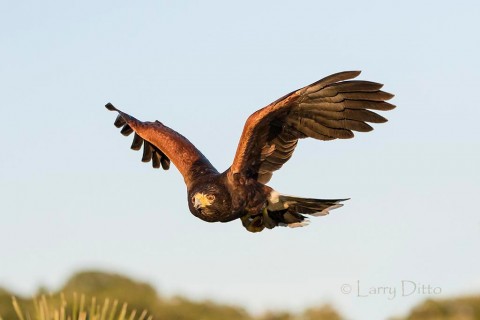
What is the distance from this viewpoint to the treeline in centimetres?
3312

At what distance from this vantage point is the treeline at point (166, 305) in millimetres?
33125

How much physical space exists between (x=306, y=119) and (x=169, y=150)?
1827 mm

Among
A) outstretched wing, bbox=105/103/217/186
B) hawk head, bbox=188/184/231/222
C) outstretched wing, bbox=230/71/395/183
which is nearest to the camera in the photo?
outstretched wing, bbox=230/71/395/183

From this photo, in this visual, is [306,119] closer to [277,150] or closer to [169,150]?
[277,150]

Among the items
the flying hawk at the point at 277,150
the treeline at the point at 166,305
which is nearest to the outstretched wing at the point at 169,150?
the flying hawk at the point at 277,150

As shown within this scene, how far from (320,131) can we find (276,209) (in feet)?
2.90

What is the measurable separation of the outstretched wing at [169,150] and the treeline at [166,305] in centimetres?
1723

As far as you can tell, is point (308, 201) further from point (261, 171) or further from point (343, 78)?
point (343, 78)

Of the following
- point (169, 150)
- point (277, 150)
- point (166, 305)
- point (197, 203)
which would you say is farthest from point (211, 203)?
point (166, 305)

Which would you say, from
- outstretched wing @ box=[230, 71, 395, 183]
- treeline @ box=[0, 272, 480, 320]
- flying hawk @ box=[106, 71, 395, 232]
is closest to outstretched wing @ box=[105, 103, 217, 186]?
flying hawk @ box=[106, 71, 395, 232]

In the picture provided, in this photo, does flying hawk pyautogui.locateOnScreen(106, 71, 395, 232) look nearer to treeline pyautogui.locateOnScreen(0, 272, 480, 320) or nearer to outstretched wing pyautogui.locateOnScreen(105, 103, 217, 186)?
outstretched wing pyautogui.locateOnScreen(105, 103, 217, 186)

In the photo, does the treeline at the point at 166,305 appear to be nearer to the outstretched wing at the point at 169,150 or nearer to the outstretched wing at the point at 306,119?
the outstretched wing at the point at 169,150

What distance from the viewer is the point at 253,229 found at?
33.7ft
